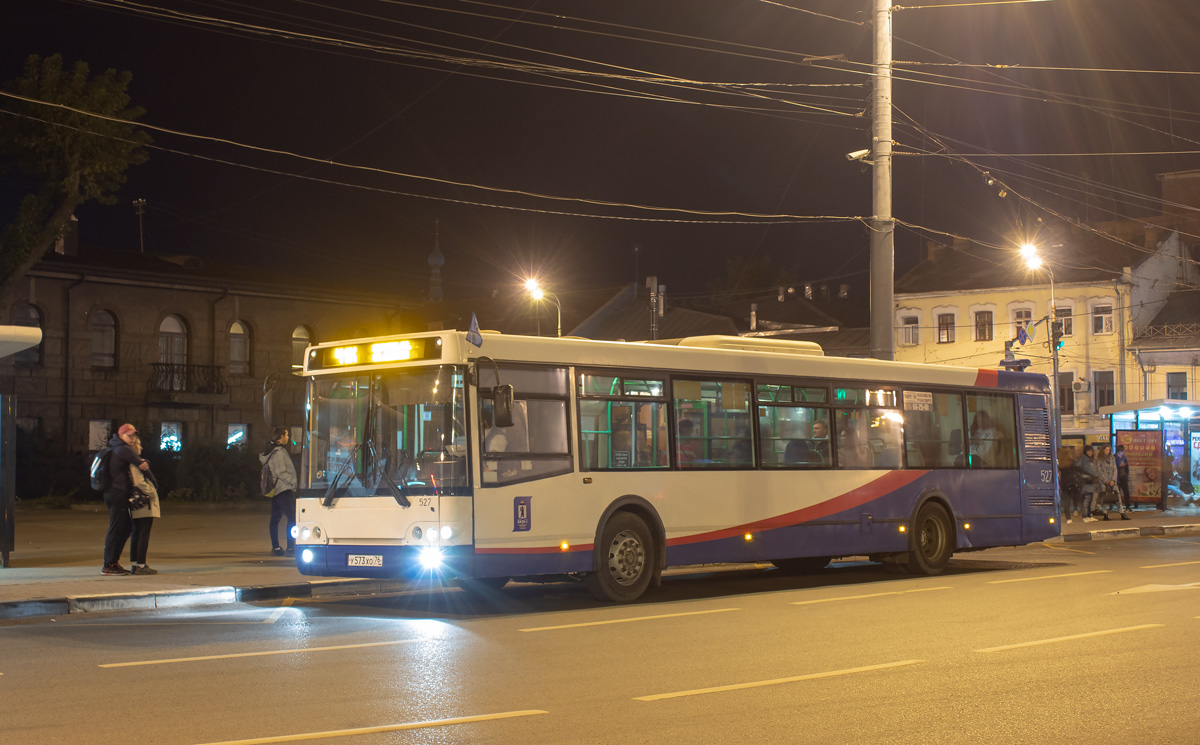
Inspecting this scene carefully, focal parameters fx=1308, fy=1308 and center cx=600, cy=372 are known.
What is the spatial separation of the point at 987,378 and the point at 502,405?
31.9 feet

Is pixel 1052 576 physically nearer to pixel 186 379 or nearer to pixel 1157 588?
pixel 1157 588

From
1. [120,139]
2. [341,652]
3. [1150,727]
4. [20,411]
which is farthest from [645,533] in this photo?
[20,411]

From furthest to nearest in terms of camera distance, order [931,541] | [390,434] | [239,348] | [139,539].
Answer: [239,348], [931,541], [139,539], [390,434]

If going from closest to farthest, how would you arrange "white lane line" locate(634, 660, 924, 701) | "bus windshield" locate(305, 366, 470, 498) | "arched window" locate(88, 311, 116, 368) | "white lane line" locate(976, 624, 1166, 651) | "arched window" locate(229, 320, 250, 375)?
"white lane line" locate(634, 660, 924, 701) < "white lane line" locate(976, 624, 1166, 651) < "bus windshield" locate(305, 366, 470, 498) < "arched window" locate(88, 311, 116, 368) < "arched window" locate(229, 320, 250, 375)

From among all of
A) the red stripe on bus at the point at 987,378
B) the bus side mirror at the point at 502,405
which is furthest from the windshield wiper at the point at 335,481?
the red stripe on bus at the point at 987,378

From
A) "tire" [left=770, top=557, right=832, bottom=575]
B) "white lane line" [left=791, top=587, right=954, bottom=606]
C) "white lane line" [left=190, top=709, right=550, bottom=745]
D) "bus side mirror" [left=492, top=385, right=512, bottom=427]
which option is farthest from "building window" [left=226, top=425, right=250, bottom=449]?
"white lane line" [left=190, top=709, right=550, bottom=745]

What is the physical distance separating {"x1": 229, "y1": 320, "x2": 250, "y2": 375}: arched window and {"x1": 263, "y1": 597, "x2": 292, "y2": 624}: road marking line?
31923mm

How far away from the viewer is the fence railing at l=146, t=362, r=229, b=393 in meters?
43.6

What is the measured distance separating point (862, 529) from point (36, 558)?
11839mm

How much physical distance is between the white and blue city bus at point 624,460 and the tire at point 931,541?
0.03 metres

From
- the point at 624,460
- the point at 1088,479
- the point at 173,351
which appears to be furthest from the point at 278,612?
the point at 173,351

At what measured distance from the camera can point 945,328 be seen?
70562 mm

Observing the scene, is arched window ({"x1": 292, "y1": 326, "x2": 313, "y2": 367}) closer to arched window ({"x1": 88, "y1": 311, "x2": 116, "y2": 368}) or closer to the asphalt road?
arched window ({"x1": 88, "y1": 311, "x2": 116, "y2": 368})

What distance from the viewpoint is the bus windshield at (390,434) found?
1339 centimetres
